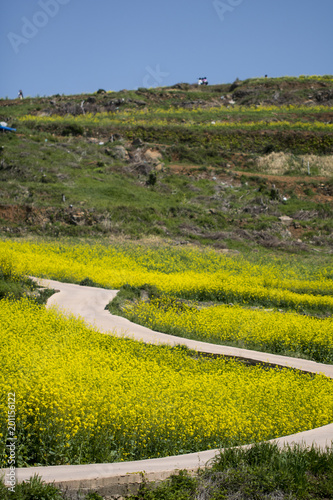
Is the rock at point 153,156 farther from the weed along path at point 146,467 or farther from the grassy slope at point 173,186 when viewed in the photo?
the weed along path at point 146,467

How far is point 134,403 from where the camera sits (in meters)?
7.35

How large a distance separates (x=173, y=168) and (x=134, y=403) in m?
38.5

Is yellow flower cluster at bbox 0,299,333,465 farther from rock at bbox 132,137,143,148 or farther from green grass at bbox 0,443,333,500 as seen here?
rock at bbox 132,137,143,148

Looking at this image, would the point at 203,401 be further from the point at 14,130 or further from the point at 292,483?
the point at 14,130

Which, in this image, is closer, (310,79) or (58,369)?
(58,369)

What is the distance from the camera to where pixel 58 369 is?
8.16 meters

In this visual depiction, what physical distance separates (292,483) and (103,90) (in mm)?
71957

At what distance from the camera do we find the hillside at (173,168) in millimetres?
31719

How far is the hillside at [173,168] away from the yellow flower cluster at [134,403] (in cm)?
2119

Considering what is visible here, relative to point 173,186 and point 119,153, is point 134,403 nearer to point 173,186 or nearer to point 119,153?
point 173,186

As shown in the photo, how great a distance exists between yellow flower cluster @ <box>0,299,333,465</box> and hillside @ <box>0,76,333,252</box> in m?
21.2

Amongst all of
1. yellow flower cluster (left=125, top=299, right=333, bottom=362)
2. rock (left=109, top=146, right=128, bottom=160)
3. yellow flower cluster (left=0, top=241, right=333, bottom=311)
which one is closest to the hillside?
rock (left=109, top=146, right=128, bottom=160)

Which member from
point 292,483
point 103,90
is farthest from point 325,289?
point 103,90

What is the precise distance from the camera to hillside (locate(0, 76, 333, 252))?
31.7 m
